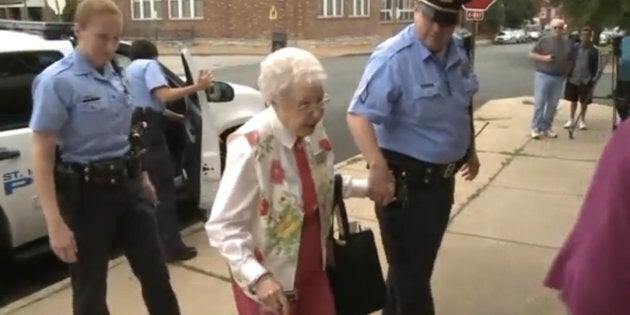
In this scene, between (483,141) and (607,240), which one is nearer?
(607,240)

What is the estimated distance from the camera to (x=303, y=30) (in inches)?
1737

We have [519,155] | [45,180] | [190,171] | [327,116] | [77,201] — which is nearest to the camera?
[45,180]

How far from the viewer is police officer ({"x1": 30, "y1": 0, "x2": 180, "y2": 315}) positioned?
3.16 meters

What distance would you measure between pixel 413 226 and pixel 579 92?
29.3 feet

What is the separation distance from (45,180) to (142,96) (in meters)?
2.14

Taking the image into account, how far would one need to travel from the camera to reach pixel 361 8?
48969mm

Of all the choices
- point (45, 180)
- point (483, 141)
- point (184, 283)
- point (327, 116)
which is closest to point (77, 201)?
point (45, 180)

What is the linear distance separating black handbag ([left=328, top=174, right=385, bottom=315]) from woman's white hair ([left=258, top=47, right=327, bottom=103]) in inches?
17.8

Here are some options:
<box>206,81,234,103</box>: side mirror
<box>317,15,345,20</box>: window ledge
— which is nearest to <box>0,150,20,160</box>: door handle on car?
<box>206,81,234,103</box>: side mirror

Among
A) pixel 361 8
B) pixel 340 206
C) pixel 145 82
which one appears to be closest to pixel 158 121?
pixel 145 82

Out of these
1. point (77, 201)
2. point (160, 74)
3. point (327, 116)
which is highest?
point (160, 74)

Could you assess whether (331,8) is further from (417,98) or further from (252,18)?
(417,98)

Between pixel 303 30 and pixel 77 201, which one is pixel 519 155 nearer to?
pixel 77 201

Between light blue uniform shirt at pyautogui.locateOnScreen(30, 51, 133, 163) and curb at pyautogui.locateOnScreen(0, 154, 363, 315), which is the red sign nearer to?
curb at pyautogui.locateOnScreen(0, 154, 363, 315)
